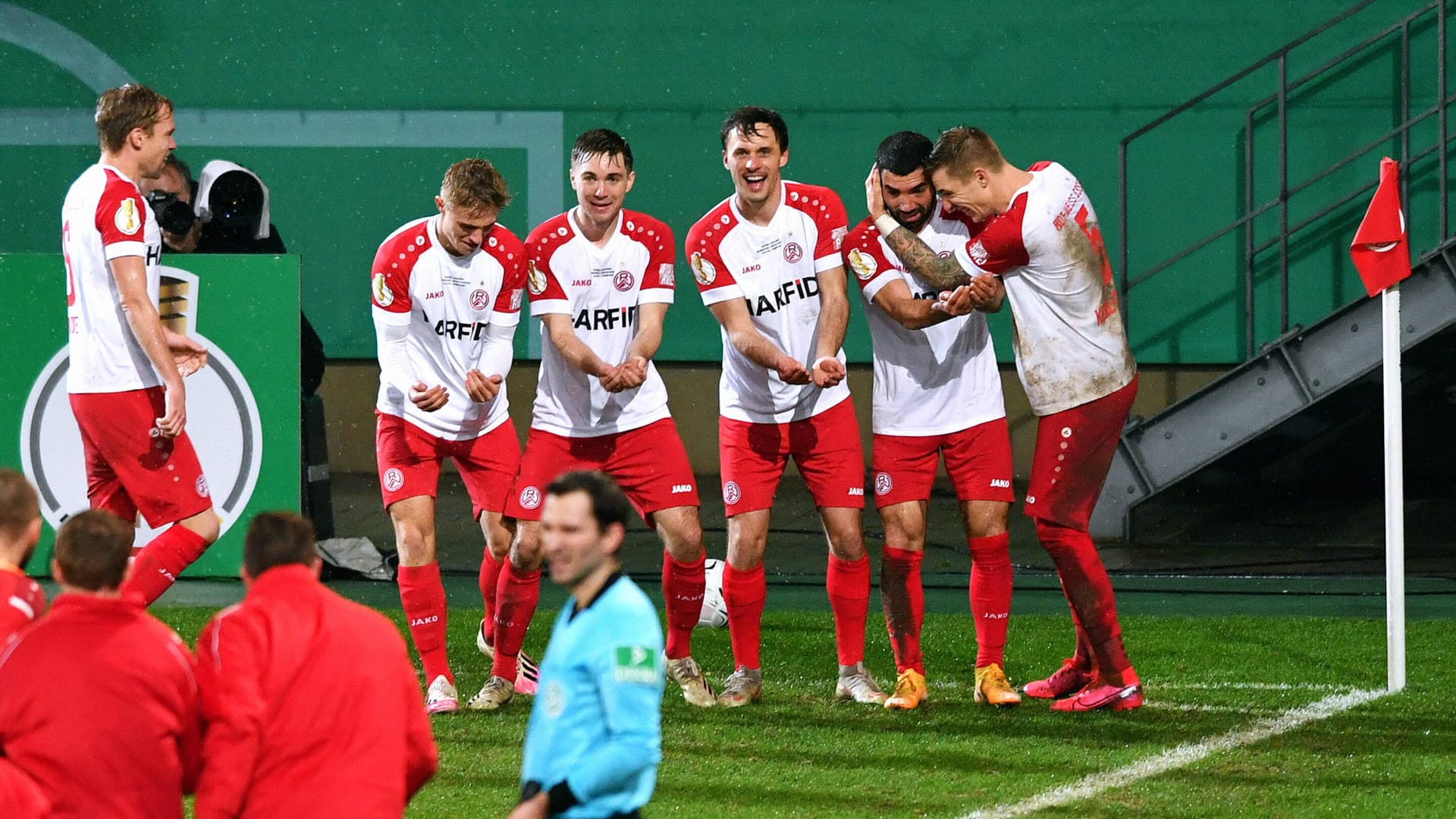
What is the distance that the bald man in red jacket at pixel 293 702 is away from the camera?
2.93 m

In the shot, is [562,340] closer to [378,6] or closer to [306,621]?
[306,621]

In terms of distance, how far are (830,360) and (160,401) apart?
7.70 feet

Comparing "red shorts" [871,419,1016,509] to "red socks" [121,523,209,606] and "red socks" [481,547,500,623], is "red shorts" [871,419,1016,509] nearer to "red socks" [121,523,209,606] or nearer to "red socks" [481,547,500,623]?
"red socks" [481,547,500,623]

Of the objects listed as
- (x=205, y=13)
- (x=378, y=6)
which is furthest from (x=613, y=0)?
(x=205, y=13)

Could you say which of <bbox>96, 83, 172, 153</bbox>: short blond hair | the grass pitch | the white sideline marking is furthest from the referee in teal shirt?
<bbox>96, 83, 172, 153</bbox>: short blond hair

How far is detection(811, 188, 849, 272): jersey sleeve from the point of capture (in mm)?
6055

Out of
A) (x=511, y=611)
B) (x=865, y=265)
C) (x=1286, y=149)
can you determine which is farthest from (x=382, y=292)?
(x=1286, y=149)

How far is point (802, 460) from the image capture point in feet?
20.0

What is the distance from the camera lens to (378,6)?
548 inches

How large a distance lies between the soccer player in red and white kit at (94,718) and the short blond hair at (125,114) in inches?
118

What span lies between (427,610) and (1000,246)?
238 cm

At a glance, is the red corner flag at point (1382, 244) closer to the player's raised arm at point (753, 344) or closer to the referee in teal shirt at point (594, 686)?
the player's raised arm at point (753, 344)

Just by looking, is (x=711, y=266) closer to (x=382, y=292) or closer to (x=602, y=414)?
(x=602, y=414)

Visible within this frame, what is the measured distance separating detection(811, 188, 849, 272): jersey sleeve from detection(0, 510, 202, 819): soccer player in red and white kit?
3.47 m
